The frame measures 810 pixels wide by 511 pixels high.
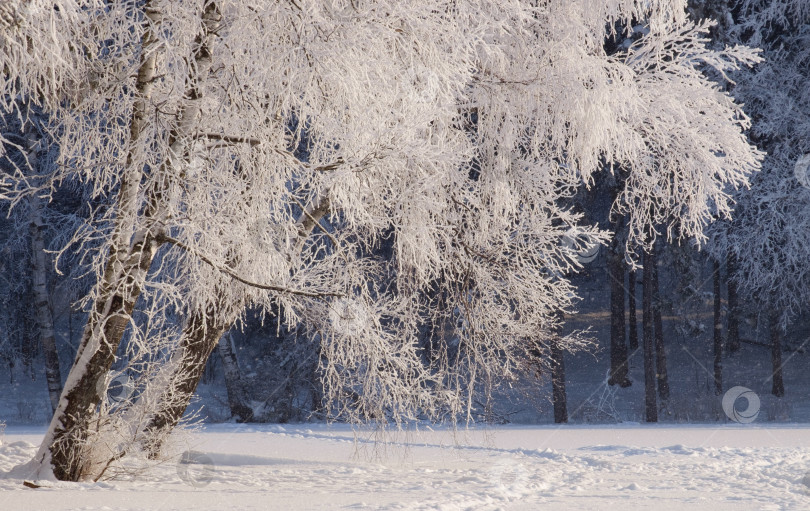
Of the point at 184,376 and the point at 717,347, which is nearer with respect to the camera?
the point at 184,376

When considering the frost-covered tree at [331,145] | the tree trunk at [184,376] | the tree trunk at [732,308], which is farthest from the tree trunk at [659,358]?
the tree trunk at [184,376]

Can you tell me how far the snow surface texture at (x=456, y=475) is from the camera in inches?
258

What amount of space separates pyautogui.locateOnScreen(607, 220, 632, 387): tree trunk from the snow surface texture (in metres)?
6.76

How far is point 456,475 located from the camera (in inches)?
326

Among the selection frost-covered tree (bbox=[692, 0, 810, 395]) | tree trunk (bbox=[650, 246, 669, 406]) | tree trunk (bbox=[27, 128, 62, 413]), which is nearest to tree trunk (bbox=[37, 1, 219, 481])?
tree trunk (bbox=[27, 128, 62, 413])

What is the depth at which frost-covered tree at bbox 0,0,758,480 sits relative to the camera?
250 inches

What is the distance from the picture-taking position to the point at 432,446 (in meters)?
10.9

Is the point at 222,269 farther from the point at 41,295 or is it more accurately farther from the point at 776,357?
the point at 776,357

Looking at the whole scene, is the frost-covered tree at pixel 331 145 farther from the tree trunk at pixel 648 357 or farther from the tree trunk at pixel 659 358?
the tree trunk at pixel 659 358

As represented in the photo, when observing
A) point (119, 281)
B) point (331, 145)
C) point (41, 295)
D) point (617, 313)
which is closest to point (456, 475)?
point (331, 145)

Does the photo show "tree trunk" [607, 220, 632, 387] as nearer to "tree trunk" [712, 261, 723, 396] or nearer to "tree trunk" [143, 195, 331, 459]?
"tree trunk" [712, 261, 723, 396]

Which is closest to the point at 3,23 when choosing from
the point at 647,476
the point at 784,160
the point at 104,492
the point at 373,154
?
the point at 373,154

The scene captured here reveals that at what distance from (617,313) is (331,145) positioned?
15968 millimetres

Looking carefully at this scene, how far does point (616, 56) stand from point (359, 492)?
527 centimetres
